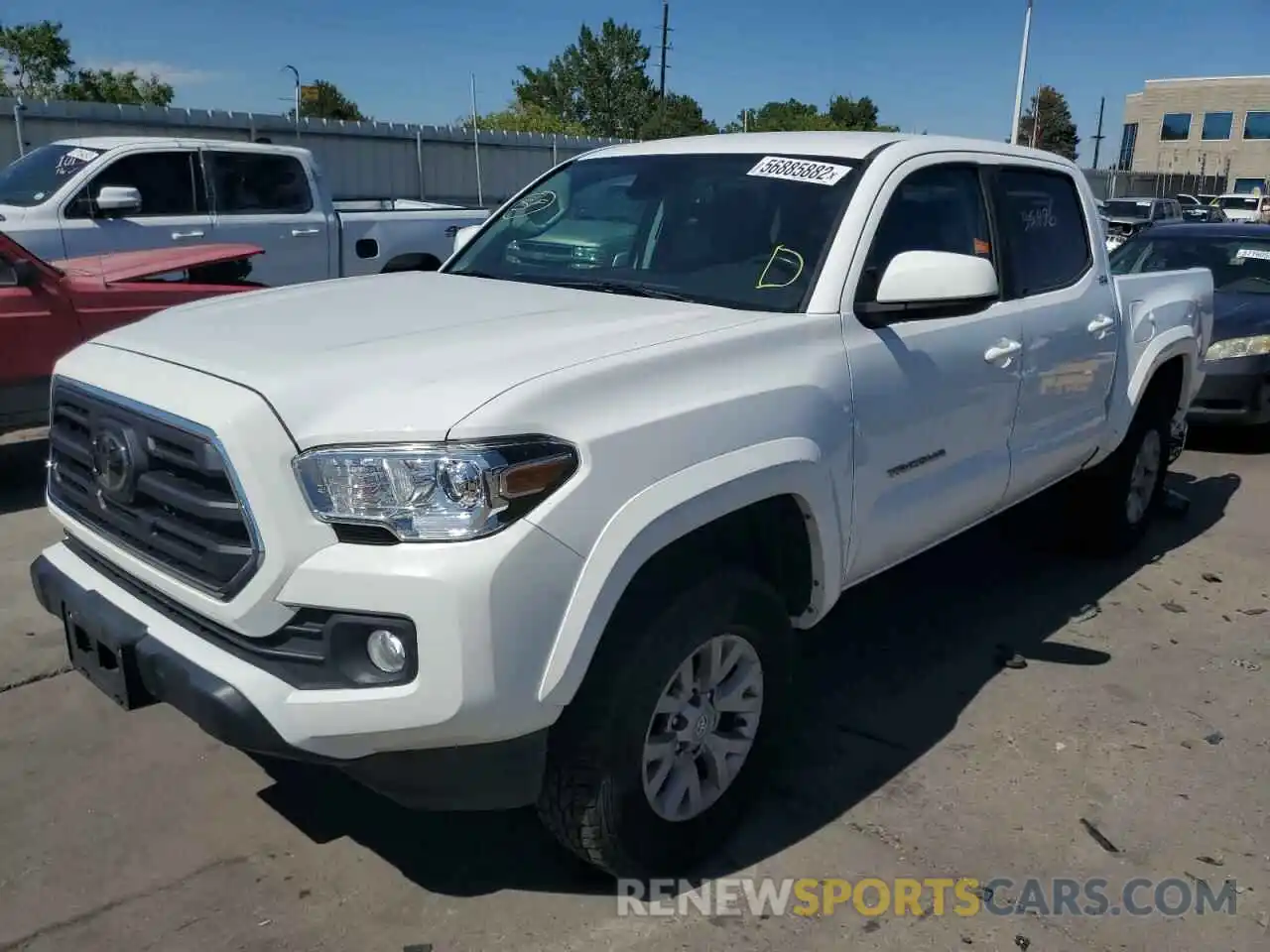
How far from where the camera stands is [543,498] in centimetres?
234

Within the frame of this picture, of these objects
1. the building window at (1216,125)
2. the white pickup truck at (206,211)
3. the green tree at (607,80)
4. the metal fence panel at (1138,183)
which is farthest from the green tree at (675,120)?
the white pickup truck at (206,211)

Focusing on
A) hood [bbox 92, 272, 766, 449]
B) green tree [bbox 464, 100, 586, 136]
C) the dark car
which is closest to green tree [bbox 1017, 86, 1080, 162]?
green tree [bbox 464, 100, 586, 136]

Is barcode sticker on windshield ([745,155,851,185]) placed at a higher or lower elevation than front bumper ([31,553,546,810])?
higher

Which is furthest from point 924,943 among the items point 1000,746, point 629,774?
point 1000,746

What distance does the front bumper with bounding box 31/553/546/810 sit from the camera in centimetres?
236

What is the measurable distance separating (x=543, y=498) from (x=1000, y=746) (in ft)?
7.14

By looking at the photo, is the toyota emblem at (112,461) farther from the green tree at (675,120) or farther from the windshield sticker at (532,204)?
the green tree at (675,120)

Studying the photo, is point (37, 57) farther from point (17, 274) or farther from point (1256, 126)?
point (1256, 126)

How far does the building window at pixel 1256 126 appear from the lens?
69.9 meters

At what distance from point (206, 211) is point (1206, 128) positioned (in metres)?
78.5

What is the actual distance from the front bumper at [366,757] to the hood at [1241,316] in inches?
283

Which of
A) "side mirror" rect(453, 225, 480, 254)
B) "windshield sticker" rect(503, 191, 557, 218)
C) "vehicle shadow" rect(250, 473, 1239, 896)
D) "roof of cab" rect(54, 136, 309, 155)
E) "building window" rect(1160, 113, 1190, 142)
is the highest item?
"building window" rect(1160, 113, 1190, 142)

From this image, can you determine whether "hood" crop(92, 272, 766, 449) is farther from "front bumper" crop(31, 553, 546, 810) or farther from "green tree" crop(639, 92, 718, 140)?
"green tree" crop(639, 92, 718, 140)

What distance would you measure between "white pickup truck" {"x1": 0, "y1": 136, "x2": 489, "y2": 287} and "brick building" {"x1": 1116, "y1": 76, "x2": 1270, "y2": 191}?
69.4 meters
